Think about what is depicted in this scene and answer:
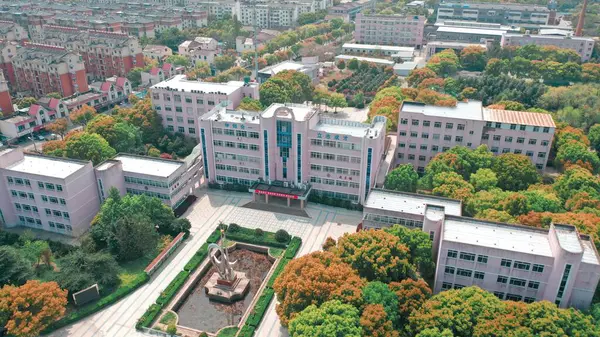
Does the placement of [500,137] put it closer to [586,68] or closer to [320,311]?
[320,311]

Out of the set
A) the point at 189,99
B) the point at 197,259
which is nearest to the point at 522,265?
the point at 197,259

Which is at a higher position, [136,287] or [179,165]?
[179,165]

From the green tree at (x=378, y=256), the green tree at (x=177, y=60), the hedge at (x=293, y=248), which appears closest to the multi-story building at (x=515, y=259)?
the green tree at (x=378, y=256)

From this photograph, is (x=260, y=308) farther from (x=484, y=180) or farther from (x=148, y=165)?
(x=484, y=180)

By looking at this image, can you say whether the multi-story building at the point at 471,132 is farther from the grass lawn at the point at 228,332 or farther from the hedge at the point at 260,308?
the grass lawn at the point at 228,332

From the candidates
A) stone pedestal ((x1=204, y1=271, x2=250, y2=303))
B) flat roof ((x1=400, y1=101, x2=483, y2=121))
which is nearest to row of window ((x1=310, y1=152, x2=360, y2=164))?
flat roof ((x1=400, y1=101, x2=483, y2=121))

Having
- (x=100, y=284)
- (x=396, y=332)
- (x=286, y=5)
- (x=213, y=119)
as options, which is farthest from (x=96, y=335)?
(x=286, y=5)

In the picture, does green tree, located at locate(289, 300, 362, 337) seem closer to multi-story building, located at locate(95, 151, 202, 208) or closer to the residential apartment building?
multi-story building, located at locate(95, 151, 202, 208)
